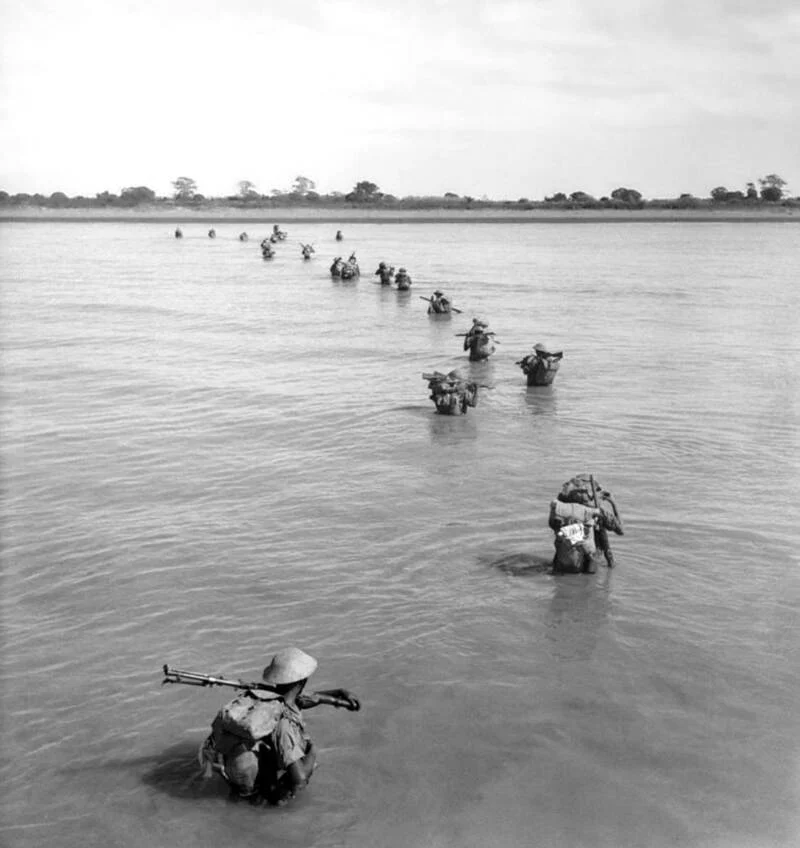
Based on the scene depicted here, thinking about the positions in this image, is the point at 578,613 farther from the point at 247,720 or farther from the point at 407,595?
the point at 247,720

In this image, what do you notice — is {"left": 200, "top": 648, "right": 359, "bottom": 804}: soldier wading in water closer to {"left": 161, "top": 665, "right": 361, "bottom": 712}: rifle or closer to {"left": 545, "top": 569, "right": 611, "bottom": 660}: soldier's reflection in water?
{"left": 161, "top": 665, "right": 361, "bottom": 712}: rifle

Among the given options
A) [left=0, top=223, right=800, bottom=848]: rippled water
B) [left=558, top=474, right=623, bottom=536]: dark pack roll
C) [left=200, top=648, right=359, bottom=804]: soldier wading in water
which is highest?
[left=558, top=474, right=623, bottom=536]: dark pack roll

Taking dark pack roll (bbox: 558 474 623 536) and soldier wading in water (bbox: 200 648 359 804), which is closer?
soldier wading in water (bbox: 200 648 359 804)

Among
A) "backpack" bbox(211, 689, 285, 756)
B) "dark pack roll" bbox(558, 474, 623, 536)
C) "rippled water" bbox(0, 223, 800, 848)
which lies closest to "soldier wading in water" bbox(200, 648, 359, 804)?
"backpack" bbox(211, 689, 285, 756)

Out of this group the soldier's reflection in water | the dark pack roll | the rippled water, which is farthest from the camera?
the dark pack roll

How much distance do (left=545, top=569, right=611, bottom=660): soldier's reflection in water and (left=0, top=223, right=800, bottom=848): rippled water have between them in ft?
0.15

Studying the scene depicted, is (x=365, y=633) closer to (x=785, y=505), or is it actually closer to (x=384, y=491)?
(x=384, y=491)

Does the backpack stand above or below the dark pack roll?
below

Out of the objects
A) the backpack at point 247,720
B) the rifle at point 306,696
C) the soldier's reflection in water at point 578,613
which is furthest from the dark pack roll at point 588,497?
the backpack at point 247,720

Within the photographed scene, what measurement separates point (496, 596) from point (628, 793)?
409 centimetres

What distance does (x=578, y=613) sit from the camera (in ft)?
40.1

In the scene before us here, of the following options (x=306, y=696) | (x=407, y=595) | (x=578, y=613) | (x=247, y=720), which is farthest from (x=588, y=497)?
(x=247, y=720)

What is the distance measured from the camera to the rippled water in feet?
28.6

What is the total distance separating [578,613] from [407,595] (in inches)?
80.0
